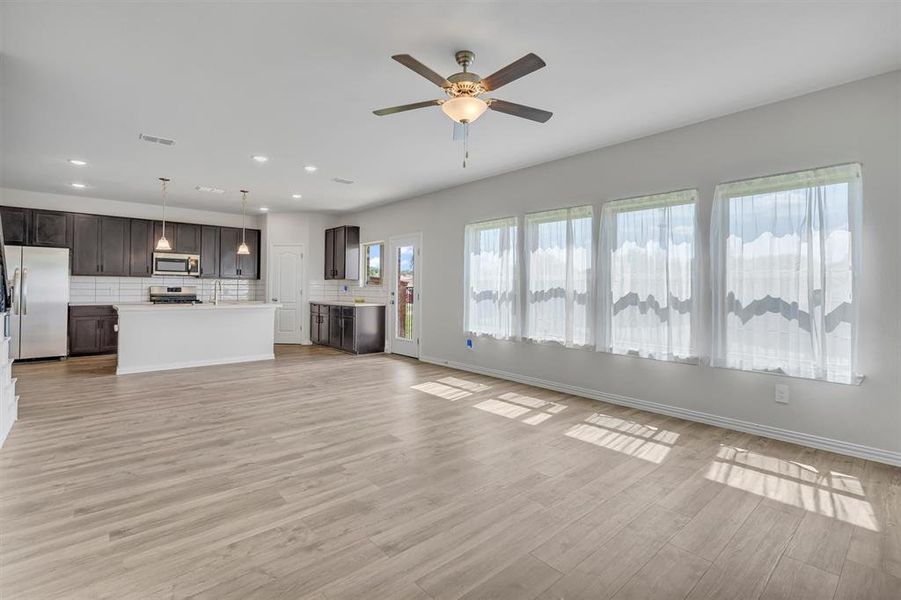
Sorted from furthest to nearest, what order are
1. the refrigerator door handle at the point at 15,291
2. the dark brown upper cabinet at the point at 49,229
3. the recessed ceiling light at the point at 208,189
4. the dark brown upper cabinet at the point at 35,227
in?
the dark brown upper cabinet at the point at 49,229 < the dark brown upper cabinet at the point at 35,227 < the recessed ceiling light at the point at 208,189 < the refrigerator door handle at the point at 15,291

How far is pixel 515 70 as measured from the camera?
8.11 ft

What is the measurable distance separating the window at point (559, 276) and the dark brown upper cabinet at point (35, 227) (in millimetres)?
7748

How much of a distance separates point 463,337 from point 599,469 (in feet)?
12.2

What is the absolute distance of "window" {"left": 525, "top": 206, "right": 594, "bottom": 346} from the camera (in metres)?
4.92

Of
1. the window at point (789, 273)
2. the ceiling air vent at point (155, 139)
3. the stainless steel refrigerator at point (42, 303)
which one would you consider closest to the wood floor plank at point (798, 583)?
the window at point (789, 273)

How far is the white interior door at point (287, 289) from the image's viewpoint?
30.3 feet

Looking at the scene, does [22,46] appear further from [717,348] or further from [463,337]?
[717,348]

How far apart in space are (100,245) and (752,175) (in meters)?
9.63

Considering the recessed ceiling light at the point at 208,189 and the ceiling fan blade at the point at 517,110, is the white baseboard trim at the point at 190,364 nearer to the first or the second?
the recessed ceiling light at the point at 208,189

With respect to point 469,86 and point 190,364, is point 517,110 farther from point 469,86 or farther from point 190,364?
point 190,364

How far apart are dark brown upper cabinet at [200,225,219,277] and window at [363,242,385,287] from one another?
9.96 ft

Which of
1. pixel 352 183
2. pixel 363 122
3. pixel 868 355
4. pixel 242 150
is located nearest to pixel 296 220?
pixel 352 183

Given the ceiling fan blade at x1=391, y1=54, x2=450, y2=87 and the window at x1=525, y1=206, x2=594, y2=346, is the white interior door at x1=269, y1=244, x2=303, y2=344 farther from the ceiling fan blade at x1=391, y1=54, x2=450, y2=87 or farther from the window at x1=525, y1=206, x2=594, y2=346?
the ceiling fan blade at x1=391, y1=54, x2=450, y2=87

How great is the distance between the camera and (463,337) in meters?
6.57
